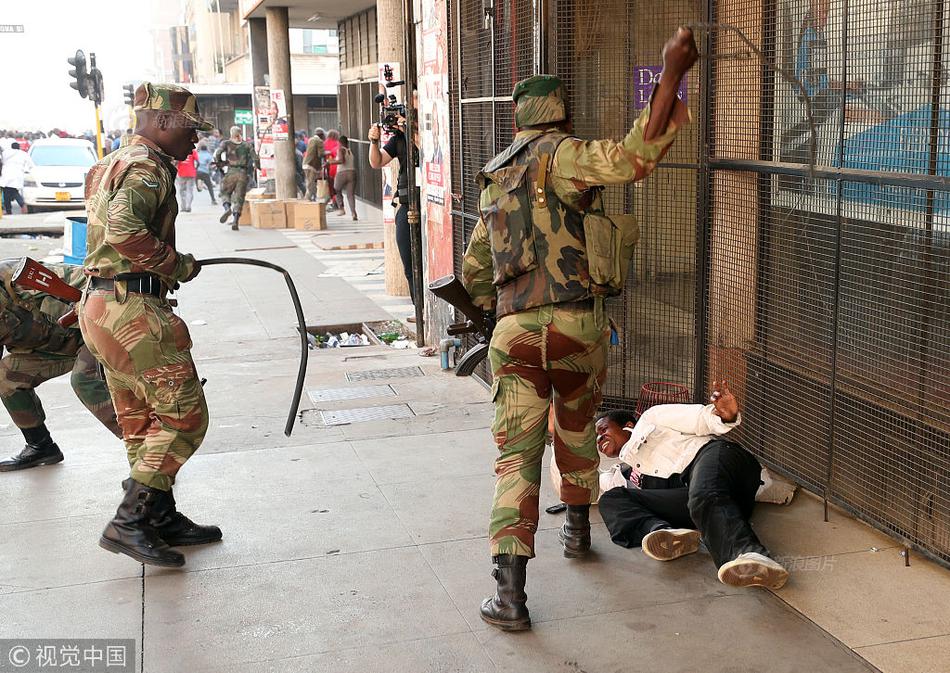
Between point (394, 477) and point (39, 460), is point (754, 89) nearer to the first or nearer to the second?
point (394, 477)

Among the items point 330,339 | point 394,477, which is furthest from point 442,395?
point 330,339

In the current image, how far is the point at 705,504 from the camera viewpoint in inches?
165

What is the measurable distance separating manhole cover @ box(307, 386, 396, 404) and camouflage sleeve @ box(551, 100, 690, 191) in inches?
152

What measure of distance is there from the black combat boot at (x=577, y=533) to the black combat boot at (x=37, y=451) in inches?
127

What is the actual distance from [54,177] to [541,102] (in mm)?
21667

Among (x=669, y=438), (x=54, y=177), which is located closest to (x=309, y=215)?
(x=54, y=177)

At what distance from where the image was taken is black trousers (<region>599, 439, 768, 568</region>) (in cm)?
409

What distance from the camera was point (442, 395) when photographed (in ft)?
23.7

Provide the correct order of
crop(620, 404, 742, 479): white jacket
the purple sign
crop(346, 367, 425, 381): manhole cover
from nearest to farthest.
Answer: crop(620, 404, 742, 479): white jacket, the purple sign, crop(346, 367, 425, 381): manhole cover

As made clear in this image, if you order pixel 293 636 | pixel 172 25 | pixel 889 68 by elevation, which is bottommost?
pixel 293 636

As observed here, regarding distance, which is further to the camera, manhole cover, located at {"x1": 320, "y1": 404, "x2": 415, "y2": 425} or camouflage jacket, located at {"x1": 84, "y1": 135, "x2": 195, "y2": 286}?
manhole cover, located at {"x1": 320, "y1": 404, "x2": 415, "y2": 425}

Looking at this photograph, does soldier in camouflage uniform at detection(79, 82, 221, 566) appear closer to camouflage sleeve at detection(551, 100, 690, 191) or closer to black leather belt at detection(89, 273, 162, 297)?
black leather belt at detection(89, 273, 162, 297)

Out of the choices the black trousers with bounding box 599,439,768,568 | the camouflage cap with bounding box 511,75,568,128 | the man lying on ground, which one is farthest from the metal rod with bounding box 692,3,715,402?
the camouflage cap with bounding box 511,75,568,128

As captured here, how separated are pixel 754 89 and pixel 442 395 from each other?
10.3ft
